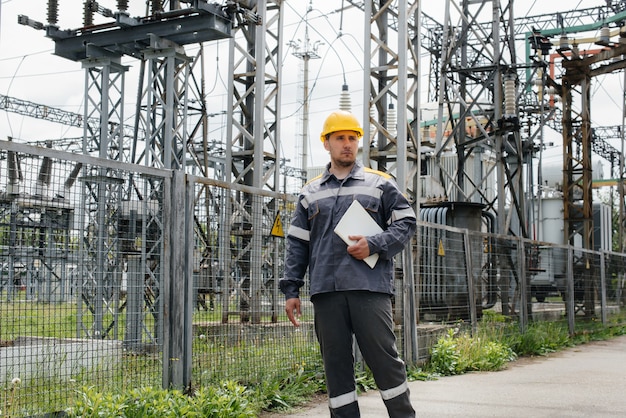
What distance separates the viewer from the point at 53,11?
1650cm

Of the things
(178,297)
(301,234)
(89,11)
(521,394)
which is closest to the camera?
(301,234)

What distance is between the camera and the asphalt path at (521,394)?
7.30m

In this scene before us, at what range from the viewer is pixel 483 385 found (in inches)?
355

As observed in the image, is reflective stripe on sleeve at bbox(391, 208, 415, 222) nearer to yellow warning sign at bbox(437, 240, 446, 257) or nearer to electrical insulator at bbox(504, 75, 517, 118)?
yellow warning sign at bbox(437, 240, 446, 257)

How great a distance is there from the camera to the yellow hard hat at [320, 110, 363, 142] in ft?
17.7

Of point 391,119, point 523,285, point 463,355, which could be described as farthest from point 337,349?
point 391,119

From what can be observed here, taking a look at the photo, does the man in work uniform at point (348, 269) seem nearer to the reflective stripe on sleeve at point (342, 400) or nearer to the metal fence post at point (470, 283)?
the reflective stripe on sleeve at point (342, 400)

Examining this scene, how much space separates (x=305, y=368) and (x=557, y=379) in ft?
11.5

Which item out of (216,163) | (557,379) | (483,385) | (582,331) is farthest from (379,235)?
(216,163)

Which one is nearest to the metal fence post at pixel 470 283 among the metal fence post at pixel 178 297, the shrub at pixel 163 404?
the shrub at pixel 163 404

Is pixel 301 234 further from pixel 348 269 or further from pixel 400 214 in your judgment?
pixel 400 214

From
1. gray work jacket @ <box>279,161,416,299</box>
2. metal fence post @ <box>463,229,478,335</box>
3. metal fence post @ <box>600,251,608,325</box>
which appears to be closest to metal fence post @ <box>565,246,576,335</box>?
metal fence post @ <box>600,251,608,325</box>

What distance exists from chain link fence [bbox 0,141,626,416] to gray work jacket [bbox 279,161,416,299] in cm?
138

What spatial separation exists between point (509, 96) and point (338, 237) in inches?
582
